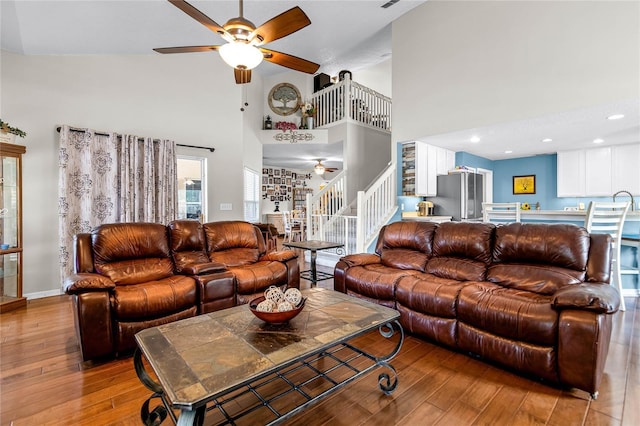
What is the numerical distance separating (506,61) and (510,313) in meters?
3.81

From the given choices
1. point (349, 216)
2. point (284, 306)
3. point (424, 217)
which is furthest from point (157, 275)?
point (424, 217)

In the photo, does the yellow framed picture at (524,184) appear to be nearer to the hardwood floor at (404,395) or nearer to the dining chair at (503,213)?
the dining chair at (503,213)

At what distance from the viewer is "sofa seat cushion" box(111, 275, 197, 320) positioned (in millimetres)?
2459

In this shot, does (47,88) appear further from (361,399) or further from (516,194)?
(516,194)

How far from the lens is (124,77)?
4.69m

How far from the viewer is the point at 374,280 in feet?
10.0

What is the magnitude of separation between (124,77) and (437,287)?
527 centimetres

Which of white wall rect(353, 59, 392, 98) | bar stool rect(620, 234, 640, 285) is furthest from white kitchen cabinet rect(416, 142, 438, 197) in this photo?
white wall rect(353, 59, 392, 98)

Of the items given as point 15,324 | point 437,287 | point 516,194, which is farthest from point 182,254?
point 516,194

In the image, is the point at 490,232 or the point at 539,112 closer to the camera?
the point at 490,232

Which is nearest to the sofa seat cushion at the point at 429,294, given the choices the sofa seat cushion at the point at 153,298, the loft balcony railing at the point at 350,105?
the sofa seat cushion at the point at 153,298

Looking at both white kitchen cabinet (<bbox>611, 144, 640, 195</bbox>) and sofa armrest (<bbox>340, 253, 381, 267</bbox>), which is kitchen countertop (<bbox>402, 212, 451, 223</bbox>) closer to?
sofa armrest (<bbox>340, 253, 381, 267</bbox>)

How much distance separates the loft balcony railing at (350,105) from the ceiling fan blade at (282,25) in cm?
469

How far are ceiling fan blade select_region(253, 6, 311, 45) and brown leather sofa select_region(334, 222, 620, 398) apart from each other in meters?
2.36
